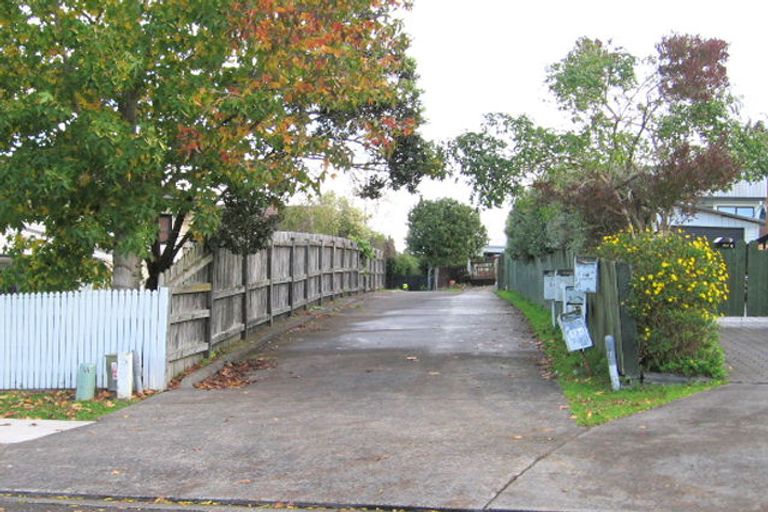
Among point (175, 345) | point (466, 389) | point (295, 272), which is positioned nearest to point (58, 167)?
point (175, 345)

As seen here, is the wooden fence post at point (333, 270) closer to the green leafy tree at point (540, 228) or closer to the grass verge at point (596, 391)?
the green leafy tree at point (540, 228)

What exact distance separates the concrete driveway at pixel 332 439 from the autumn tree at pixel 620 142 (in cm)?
395

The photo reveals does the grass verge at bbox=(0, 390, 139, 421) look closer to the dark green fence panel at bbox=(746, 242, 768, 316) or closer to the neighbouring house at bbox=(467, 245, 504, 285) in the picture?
the dark green fence panel at bbox=(746, 242, 768, 316)

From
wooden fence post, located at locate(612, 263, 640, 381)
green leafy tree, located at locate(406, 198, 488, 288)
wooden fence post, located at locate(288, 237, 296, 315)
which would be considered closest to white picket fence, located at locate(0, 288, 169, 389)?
wooden fence post, located at locate(612, 263, 640, 381)

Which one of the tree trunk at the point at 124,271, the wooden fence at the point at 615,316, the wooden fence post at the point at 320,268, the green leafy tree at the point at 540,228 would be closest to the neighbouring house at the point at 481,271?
the green leafy tree at the point at 540,228

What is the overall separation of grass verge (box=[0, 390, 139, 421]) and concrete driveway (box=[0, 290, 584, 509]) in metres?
0.42

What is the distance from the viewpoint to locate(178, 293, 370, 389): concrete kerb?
1132cm

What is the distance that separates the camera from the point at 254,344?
46.9 ft

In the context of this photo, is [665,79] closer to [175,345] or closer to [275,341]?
[275,341]

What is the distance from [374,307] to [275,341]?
8.70m

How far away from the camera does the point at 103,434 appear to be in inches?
318

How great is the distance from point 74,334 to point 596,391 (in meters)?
6.70

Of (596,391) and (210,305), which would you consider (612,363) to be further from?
(210,305)

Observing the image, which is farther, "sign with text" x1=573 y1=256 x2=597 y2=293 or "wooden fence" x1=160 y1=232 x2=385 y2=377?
"wooden fence" x1=160 y1=232 x2=385 y2=377
